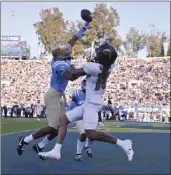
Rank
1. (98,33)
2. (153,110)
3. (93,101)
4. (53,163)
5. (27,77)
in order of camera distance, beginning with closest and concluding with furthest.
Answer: (93,101)
(53,163)
(153,110)
(27,77)
(98,33)

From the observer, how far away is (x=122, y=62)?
53.6 meters

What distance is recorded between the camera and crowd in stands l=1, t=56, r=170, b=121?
46.1 m

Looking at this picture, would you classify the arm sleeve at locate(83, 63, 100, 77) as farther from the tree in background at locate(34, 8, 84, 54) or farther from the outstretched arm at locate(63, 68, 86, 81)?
the tree in background at locate(34, 8, 84, 54)

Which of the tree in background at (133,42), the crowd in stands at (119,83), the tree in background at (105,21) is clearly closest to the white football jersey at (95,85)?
the crowd in stands at (119,83)

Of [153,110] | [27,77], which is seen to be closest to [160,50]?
[27,77]

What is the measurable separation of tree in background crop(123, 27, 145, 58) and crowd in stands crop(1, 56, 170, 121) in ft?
75.6

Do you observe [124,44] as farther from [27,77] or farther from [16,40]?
[27,77]

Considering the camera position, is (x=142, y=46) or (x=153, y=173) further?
(x=142, y=46)

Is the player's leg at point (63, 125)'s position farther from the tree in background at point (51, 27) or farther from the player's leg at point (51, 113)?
the tree in background at point (51, 27)

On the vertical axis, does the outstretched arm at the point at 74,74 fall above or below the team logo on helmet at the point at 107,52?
below

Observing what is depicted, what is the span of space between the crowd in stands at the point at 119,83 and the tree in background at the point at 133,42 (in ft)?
75.6

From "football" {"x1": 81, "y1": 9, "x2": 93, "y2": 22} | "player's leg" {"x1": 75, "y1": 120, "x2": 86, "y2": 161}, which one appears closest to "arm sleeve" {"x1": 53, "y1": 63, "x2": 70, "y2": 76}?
"football" {"x1": 81, "y1": 9, "x2": 93, "y2": 22}

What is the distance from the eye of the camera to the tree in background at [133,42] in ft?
252

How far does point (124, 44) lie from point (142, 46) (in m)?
2.61
